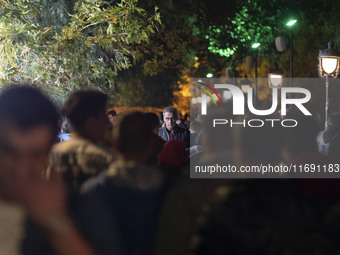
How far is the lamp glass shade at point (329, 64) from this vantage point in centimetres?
1395

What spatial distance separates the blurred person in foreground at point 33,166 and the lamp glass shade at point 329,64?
39.1 ft

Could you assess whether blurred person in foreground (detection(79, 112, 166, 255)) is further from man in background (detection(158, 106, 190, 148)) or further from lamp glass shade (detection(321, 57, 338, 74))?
lamp glass shade (detection(321, 57, 338, 74))

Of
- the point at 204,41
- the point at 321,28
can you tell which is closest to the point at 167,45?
the point at 204,41

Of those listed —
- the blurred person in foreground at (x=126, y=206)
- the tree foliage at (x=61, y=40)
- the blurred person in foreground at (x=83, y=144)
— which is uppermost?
the tree foliage at (x=61, y=40)

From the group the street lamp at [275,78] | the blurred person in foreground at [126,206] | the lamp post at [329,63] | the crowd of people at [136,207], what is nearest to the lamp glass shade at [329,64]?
the lamp post at [329,63]

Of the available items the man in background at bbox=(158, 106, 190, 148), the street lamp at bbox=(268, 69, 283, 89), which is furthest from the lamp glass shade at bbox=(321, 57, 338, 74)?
the street lamp at bbox=(268, 69, 283, 89)

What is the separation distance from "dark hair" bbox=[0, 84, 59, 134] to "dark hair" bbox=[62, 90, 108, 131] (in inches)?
31.1

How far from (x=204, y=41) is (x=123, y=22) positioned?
32.4 feet

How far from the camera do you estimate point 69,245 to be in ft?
8.32

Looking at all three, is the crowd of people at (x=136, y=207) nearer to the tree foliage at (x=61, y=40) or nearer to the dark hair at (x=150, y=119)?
the dark hair at (x=150, y=119)

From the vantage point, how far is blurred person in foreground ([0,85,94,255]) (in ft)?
8.36

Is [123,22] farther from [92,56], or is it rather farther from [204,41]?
[204,41]

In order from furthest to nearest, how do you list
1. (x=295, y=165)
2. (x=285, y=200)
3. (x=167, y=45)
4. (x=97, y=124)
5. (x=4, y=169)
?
(x=167, y=45)
(x=97, y=124)
(x=295, y=165)
(x=4, y=169)
(x=285, y=200)

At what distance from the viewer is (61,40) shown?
26.9 feet
